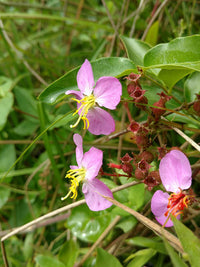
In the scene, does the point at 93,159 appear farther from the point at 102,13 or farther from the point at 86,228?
the point at 102,13

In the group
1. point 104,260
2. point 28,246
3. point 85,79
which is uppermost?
point 85,79

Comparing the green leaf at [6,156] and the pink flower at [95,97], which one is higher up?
the pink flower at [95,97]

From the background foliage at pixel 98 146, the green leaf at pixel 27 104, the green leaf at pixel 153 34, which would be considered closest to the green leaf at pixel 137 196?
the background foliage at pixel 98 146

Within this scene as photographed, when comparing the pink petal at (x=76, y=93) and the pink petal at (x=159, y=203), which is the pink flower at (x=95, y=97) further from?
the pink petal at (x=159, y=203)

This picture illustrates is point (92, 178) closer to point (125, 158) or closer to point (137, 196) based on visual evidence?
point (125, 158)

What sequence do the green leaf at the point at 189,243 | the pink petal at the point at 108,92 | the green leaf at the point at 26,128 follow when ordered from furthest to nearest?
the green leaf at the point at 26,128 → the pink petal at the point at 108,92 → the green leaf at the point at 189,243

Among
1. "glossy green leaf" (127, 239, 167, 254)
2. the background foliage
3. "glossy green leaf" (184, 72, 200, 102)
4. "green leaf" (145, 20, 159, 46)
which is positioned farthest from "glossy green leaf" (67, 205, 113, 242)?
"green leaf" (145, 20, 159, 46)

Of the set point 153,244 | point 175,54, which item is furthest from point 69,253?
point 175,54
